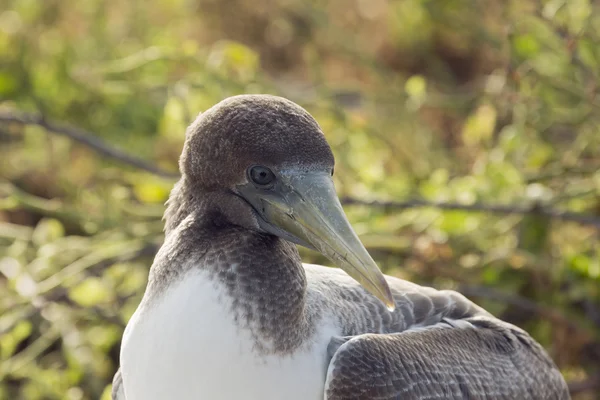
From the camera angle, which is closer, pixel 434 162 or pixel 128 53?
pixel 434 162

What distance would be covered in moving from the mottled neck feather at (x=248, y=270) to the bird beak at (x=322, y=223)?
106 millimetres

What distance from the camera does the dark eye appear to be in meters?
2.65

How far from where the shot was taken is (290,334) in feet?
8.62

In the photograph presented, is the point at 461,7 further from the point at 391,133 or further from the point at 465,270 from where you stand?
the point at 465,270

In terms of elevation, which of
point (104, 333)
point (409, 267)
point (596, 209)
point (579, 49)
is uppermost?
point (579, 49)

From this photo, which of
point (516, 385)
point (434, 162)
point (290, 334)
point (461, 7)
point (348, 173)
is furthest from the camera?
point (461, 7)

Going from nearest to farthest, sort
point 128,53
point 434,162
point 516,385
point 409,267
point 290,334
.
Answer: point 290,334 → point 516,385 → point 409,267 → point 434,162 → point 128,53

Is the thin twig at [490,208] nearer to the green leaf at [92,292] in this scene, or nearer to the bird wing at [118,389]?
the green leaf at [92,292]

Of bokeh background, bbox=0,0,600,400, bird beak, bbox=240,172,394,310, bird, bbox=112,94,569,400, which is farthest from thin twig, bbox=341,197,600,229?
bird beak, bbox=240,172,394,310

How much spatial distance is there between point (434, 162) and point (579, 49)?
1.34 m

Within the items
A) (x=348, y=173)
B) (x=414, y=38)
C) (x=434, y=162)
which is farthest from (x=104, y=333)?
(x=414, y=38)

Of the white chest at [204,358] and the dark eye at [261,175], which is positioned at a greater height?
the dark eye at [261,175]

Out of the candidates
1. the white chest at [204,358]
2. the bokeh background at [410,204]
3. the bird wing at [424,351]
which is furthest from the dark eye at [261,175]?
the bokeh background at [410,204]

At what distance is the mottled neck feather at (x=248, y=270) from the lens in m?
2.59
